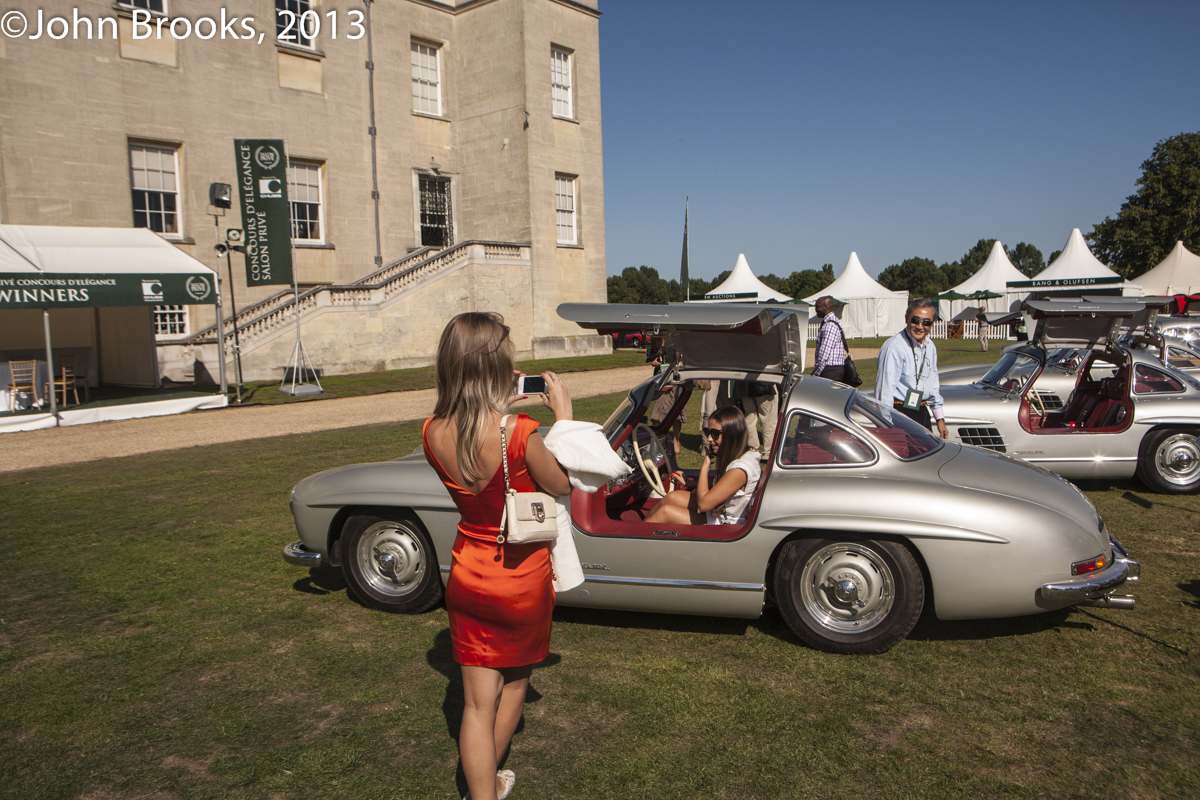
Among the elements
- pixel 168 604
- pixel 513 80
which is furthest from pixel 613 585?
pixel 513 80

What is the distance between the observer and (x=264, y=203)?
1908 centimetres

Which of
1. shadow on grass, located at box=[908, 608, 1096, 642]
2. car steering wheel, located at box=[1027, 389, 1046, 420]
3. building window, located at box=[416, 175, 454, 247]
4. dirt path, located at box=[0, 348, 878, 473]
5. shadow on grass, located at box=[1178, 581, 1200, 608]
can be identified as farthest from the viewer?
building window, located at box=[416, 175, 454, 247]

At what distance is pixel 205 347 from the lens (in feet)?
67.1

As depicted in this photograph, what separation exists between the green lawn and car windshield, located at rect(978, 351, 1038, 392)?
140 inches

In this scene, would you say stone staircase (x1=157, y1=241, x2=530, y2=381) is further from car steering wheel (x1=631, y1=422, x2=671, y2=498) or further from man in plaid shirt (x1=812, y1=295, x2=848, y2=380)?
car steering wheel (x1=631, y1=422, x2=671, y2=498)

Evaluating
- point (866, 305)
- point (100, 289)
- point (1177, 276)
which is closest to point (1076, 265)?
point (1177, 276)

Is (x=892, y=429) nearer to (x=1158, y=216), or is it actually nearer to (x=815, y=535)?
(x=815, y=535)

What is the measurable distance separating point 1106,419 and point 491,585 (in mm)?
7217

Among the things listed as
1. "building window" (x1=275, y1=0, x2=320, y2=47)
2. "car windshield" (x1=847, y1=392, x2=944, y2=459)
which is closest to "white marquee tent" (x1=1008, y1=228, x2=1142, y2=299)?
"building window" (x1=275, y1=0, x2=320, y2=47)

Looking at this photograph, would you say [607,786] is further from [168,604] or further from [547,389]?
[168,604]

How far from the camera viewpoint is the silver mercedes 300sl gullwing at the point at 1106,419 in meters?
7.24

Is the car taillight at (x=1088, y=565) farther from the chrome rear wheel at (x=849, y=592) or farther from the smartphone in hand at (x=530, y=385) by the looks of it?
the smartphone in hand at (x=530, y=385)

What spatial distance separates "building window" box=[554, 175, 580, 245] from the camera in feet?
96.0

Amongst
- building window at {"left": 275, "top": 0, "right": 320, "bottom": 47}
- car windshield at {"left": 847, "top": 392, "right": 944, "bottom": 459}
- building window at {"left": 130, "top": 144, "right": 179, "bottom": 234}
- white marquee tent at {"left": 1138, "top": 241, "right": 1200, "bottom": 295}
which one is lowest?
car windshield at {"left": 847, "top": 392, "right": 944, "bottom": 459}
